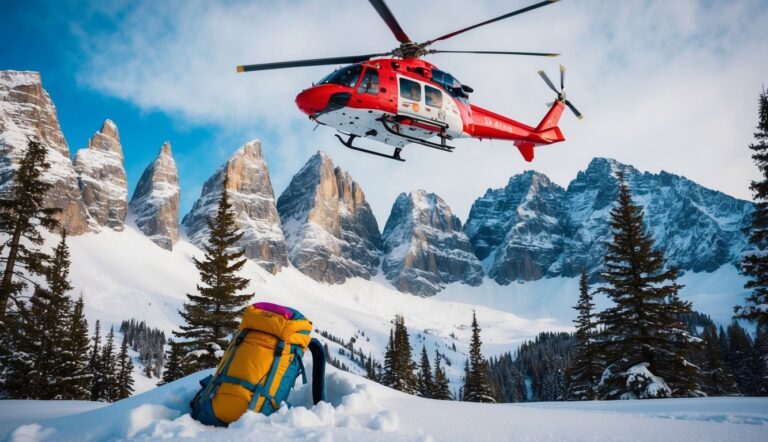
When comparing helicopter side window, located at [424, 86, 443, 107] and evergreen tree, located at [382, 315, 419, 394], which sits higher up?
helicopter side window, located at [424, 86, 443, 107]

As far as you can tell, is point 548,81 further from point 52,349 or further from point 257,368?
point 52,349

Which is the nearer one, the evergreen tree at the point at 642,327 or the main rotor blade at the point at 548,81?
the evergreen tree at the point at 642,327

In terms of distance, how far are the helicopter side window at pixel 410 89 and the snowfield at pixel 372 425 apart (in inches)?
380

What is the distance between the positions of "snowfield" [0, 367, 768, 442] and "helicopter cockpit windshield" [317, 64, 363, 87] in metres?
9.23

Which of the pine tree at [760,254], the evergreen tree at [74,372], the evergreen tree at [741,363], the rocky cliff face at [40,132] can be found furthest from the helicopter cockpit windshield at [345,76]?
the rocky cliff face at [40,132]

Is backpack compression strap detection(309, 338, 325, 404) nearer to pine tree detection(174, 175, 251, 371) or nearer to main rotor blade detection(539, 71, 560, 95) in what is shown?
pine tree detection(174, 175, 251, 371)

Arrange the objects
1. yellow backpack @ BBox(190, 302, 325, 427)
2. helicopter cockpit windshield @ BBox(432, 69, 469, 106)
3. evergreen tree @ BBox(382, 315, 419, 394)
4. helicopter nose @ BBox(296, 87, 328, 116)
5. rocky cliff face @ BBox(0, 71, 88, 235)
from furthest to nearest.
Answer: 1. rocky cliff face @ BBox(0, 71, 88, 235)
2. evergreen tree @ BBox(382, 315, 419, 394)
3. helicopter cockpit windshield @ BBox(432, 69, 469, 106)
4. helicopter nose @ BBox(296, 87, 328, 116)
5. yellow backpack @ BBox(190, 302, 325, 427)

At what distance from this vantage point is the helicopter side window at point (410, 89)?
12.7m

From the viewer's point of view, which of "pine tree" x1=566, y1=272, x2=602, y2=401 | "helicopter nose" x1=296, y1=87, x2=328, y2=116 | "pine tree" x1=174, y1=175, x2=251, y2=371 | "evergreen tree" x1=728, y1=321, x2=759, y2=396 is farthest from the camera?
"evergreen tree" x1=728, y1=321, x2=759, y2=396

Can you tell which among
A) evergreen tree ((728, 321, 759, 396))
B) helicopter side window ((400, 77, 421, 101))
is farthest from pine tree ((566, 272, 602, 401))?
evergreen tree ((728, 321, 759, 396))

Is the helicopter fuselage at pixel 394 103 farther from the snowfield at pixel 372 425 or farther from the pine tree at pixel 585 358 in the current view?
the pine tree at pixel 585 358

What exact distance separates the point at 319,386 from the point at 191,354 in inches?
528

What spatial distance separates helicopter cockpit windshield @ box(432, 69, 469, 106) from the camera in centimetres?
1368

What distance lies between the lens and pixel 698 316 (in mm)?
160125
